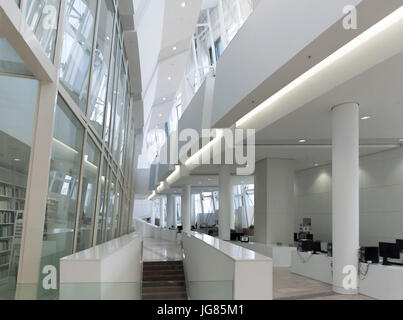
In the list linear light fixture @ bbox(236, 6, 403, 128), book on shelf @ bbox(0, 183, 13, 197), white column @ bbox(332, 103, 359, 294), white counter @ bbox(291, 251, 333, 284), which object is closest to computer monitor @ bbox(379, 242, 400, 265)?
white column @ bbox(332, 103, 359, 294)

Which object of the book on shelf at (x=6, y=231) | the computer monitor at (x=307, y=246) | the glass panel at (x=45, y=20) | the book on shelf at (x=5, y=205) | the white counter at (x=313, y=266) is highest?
the glass panel at (x=45, y=20)

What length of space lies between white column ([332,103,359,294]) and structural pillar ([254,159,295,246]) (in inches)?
246

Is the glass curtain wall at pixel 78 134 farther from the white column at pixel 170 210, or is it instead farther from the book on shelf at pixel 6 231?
the white column at pixel 170 210

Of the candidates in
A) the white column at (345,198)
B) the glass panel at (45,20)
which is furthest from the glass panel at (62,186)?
the white column at (345,198)

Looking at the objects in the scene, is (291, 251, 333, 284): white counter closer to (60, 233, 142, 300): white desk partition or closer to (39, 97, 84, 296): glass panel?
(39, 97, 84, 296): glass panel

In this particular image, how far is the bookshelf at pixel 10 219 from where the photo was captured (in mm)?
2984

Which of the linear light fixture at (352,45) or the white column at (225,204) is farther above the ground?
the linear light fixture at (352,45)

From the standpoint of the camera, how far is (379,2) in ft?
13.1

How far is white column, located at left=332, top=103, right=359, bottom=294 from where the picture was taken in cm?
818

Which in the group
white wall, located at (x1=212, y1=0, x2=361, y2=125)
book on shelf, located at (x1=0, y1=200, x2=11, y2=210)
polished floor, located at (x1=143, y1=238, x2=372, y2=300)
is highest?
white wall, located at (x1=212, y1=0, x2=361, y2=125)

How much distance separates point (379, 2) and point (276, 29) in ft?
7.10

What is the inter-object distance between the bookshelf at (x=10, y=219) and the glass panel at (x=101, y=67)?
190cm

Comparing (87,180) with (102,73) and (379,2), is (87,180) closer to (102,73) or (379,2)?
(102,73)
